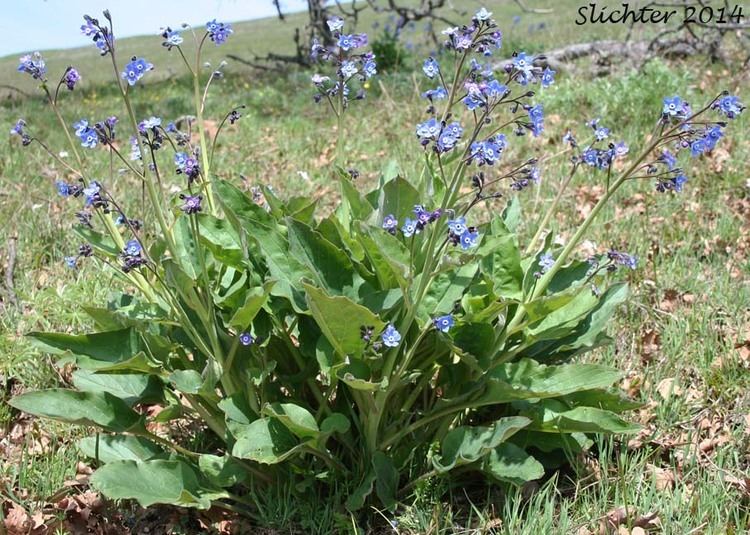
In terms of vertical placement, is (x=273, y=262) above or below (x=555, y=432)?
above

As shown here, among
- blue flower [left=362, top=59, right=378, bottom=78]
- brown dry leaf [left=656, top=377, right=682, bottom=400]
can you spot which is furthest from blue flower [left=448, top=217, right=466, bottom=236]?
brown dry leaf [left=656, top=377, right=682, bottom=400]

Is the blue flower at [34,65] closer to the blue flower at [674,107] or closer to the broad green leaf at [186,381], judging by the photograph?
the broad green leaf at [186,381]

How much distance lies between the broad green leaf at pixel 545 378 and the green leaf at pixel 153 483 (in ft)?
3.10

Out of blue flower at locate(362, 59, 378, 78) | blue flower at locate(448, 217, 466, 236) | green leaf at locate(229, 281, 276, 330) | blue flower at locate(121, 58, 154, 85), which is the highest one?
blue flower at locate(121, 58, 154, 85)

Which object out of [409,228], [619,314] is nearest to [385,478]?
[409,228]

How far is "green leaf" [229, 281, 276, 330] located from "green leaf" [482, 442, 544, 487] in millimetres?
900

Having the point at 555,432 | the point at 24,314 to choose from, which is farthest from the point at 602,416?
the point at 24,314

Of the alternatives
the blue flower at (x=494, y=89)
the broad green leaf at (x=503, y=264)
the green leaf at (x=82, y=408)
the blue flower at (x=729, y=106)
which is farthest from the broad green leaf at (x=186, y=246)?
the blue flower at (x=729, y=106)

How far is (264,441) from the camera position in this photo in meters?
2.26

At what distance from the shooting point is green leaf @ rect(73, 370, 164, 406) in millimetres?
2496

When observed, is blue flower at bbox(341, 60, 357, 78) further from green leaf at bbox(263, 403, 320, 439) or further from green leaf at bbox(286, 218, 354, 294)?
green leaf at bbox(263, 403, 320, 439)

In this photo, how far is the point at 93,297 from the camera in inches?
149

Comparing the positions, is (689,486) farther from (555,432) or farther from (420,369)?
(420,369)

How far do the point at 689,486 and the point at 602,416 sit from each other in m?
0.55
